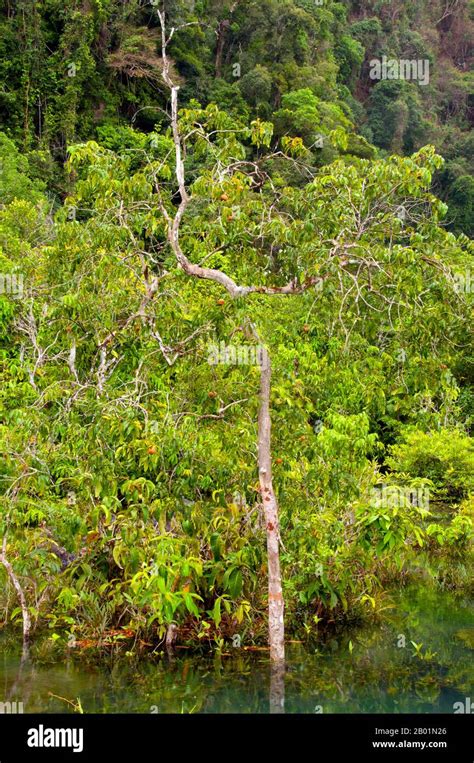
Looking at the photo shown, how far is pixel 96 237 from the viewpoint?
7.12 metres

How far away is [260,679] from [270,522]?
1292mm

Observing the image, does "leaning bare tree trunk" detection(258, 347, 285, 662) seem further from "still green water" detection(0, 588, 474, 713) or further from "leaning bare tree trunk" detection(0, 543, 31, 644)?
"leaning bare tree trunk" detection(0, 543, 31, 644)

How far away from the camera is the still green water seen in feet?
21.0

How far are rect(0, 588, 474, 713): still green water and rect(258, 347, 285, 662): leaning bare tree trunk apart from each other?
13.4 inches

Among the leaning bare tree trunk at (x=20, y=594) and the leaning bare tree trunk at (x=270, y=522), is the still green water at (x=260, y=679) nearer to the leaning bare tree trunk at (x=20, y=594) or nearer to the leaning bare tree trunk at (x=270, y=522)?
the leaning bare tree trunk at (x=20, y=594)

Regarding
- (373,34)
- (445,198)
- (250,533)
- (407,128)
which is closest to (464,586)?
(250,533)

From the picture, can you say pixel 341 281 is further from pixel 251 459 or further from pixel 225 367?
pixel 251 459

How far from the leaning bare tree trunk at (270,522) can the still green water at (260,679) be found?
0.34 metres

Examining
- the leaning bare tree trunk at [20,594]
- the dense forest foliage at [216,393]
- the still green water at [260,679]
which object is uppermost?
the dense forest foliage at [216,393]

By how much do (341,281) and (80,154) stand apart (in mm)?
2477

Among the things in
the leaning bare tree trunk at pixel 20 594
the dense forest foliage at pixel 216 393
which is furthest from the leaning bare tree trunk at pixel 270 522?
the leaning bare tree trunk at pixel 20 594

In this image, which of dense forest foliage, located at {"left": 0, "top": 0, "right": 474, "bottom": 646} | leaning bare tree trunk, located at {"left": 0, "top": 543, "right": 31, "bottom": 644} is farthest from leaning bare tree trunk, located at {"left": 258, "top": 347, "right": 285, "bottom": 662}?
leaning bare tree trunk, located at {"left": 0, "top": 543, "right": 31, "bottom": 644}

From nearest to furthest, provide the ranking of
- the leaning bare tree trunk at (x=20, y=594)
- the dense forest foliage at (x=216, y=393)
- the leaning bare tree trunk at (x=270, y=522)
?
the dense forest foliage at (x=216, y=393) → the leaning bare tree trunk at (x=270, y=522) → the leaning bare tree trunk at (x=20, y=594)

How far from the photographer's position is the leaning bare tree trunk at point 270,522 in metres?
6.85
